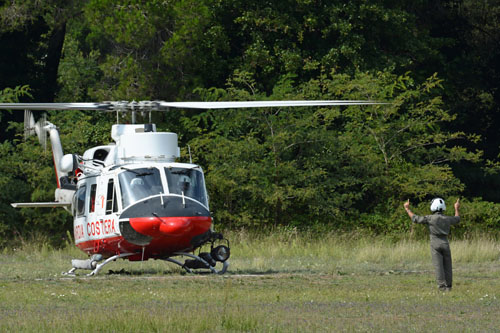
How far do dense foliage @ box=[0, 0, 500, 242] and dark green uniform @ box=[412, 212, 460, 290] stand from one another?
16148mm

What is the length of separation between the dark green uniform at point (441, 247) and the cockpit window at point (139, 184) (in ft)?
19.1

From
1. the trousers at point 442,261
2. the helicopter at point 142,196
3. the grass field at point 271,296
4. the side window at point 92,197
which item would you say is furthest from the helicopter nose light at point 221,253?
the trousers at point 442,261

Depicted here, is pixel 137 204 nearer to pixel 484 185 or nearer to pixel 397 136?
pixel 397 136

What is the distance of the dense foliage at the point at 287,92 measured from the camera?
33156mm

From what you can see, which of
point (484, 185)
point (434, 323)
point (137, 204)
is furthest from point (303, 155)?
point (434, 323)

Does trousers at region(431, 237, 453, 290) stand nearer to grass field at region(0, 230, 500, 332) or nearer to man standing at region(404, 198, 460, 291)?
man standing at region(404, 198, 460, 291)

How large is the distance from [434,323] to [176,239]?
811 centimetres

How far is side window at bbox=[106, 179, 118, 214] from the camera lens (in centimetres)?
1948

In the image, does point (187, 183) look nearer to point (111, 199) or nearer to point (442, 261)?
point (111, 199)

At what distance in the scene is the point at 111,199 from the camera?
1962 centimetres

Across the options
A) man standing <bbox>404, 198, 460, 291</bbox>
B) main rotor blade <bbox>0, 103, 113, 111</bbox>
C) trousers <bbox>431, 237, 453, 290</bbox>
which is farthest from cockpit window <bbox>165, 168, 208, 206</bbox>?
trousers <bbox>431, 237, 453, 290</bbox>

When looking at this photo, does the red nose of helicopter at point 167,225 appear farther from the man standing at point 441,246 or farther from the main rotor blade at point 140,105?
the man standing at point 441,246

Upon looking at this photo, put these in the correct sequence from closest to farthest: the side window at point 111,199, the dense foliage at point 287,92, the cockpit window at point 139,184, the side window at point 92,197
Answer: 1. the cockpit window at point 139,184
2. the side window at point 111,199
3. the side window at point 92,197
4. the dense foliage at point 287,92

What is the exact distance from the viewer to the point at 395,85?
36094 millimetres
